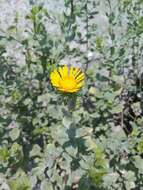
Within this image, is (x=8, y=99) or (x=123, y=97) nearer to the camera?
(x=8, y=99)

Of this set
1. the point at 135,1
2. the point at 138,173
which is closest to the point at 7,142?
the point at 138,173

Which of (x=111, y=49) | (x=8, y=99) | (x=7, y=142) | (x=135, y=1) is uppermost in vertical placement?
(x=135, y=1)

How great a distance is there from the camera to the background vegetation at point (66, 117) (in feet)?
7.35

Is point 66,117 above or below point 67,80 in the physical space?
below

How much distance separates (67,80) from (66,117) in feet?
0.44

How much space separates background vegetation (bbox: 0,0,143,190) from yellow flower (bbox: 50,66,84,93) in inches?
2.7

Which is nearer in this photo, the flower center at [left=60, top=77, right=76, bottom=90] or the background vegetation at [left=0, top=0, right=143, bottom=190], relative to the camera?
the flower center at [left=60, top=77, right=76, bottom=90]

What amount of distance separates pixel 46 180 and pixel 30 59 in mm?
629

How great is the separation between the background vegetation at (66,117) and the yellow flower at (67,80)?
0.07 metres

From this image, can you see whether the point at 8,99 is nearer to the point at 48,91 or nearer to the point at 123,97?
the point at 48,91

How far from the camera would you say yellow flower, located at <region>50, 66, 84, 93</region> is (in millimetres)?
2053

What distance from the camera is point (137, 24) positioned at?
2.67 m

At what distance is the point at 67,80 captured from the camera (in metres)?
2.11

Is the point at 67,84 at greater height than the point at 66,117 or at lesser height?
greater
